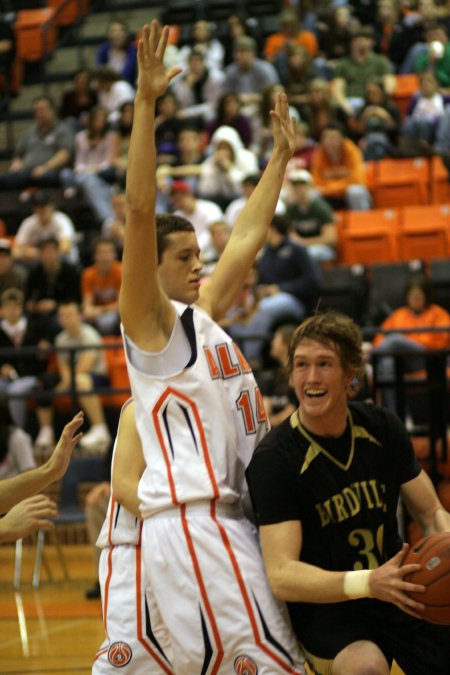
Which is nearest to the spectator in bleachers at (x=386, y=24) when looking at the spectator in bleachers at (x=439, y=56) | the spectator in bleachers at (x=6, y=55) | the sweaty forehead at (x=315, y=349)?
the spectator in bleachers at (x=439, y=56)

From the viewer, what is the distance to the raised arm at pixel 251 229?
419 centimetres

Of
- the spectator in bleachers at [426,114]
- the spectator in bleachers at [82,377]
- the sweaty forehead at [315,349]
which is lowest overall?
the spectator in bleachers at [82,377]

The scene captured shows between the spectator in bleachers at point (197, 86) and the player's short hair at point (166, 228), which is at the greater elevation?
the player's short hair at point (166, 228)

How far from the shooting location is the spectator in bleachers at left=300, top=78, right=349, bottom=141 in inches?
497

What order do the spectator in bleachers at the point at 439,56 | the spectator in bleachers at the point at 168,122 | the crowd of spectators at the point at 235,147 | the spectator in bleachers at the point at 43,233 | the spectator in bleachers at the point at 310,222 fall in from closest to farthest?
1. the crowd of spectators at the point at 235,147
2. the spectator in bleachers at the point at 310,222
3. the spectator in bleachers at the point at 43,233
4. the spectator in bleachers at the point at 439,56
5. the spectator in bleachers at the point at 168,122

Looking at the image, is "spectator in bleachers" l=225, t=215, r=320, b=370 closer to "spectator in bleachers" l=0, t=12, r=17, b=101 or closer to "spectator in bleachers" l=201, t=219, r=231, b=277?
"spectator in bleachers" l=201, t=219, r=231, b=277

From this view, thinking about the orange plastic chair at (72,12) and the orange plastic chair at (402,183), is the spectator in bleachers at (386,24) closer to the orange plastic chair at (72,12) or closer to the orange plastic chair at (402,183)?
the orange plastic chair at (402,183)

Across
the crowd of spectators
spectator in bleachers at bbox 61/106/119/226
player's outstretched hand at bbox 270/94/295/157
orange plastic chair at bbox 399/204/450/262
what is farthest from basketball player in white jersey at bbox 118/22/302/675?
spectator in bleachers at bbox 61/106/119/226

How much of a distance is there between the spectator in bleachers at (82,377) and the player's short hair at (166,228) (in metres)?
5.28

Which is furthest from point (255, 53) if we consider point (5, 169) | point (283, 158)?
point (283, 158)

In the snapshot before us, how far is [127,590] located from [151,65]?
1635 mm

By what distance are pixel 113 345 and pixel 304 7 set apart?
8.46 m

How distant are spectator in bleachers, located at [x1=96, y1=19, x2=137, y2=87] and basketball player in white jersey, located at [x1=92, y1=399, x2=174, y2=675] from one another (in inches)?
491

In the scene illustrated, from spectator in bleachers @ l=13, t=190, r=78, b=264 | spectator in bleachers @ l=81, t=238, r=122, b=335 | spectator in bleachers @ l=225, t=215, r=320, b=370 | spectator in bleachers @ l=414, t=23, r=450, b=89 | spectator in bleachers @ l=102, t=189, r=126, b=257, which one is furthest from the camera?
spectator in bleachers @ l=414, t=23, r=450, b=89
